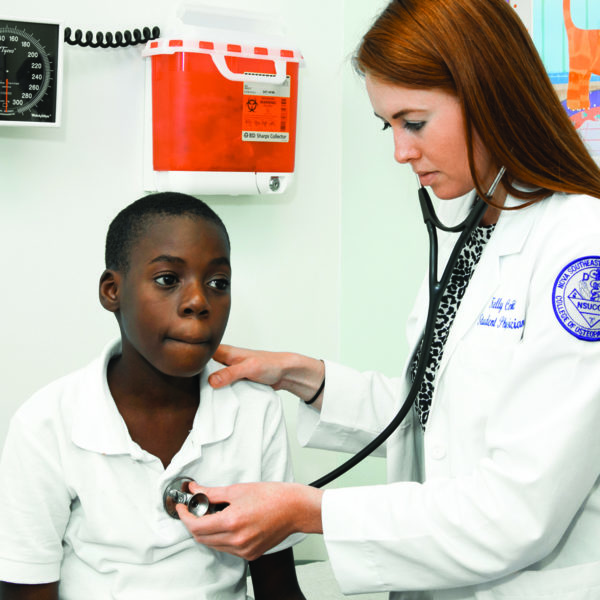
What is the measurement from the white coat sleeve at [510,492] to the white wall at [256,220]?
2.44ft

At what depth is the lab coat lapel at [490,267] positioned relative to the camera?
103 cm

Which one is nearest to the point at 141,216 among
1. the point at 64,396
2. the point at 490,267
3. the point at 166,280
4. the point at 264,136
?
the point at 166,280

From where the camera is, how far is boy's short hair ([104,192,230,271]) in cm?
105

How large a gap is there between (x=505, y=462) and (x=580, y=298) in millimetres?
212

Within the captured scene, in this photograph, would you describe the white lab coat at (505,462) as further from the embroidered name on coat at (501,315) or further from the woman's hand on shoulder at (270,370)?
the woman's hand on shoulder at (270,370)

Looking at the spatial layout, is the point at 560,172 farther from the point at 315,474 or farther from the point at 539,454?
the point at 315,474

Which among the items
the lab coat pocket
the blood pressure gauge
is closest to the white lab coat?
the lab coat pocket

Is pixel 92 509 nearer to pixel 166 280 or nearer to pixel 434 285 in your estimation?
pixel 166 280

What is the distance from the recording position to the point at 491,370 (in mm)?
988

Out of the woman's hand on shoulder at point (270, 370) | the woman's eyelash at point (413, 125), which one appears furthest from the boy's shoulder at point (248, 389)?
the woman's eyelash at point (413, 125)

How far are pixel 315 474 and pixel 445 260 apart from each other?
2.77ft

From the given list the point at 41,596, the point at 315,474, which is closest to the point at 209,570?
the point at 41,596

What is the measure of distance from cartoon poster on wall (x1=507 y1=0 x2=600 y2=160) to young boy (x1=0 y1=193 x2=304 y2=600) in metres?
0.64

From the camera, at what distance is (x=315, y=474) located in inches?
75.4
